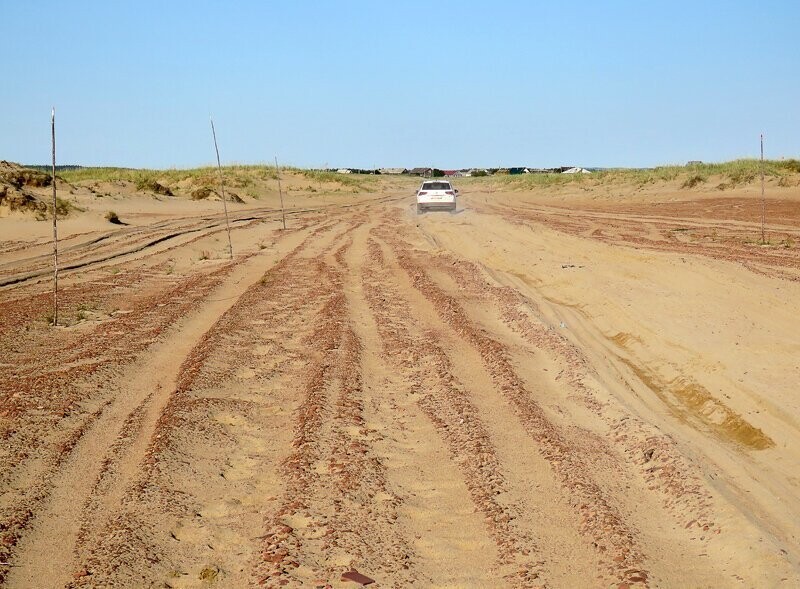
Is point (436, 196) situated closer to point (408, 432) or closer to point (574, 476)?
point (408, 432)

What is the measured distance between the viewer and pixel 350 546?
5137 millimetres

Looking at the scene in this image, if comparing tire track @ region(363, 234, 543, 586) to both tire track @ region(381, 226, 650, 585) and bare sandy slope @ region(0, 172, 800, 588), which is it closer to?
bare sandy slope @ region(0, 172, 800, 588)

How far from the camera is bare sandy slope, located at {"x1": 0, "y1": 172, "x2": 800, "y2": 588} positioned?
16.5 feet

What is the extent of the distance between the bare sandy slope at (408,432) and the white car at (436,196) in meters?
23.6

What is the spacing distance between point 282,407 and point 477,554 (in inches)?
134

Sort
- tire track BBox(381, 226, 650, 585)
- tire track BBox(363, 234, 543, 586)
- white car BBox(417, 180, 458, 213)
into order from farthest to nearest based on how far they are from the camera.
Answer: white car BBox(417, 180, 458, 213)
tire track BBox(363, 234, 543, 586)
tire track BBox(381, 226, 650, 585)

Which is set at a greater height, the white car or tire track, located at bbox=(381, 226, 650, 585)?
the white car

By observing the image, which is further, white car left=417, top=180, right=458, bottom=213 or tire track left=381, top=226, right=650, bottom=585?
white car left=417, top=180, right=458, bottom=213

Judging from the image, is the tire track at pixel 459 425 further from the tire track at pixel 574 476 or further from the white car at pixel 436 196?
the white car at pixel 436 196

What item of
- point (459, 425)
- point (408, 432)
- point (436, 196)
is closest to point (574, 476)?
point (459, 425)

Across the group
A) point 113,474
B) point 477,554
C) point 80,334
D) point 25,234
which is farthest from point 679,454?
point 25,234

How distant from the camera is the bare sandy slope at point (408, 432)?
5.04 metres

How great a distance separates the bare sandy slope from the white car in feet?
77.5

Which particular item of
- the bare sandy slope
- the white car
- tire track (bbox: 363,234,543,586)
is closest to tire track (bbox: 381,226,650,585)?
the bare sandy slope
